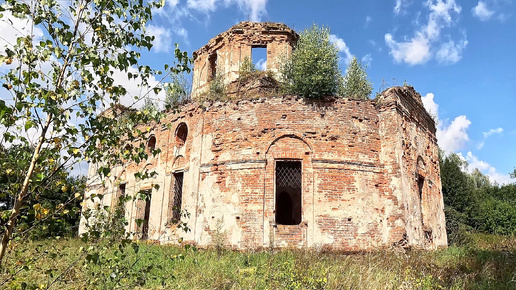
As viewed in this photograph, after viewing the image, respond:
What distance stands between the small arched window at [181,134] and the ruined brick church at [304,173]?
362 mm

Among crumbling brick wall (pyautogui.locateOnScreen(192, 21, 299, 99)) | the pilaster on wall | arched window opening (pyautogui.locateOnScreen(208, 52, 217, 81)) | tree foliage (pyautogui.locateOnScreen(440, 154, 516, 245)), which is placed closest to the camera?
the pilaster on wall

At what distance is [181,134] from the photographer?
14.3m

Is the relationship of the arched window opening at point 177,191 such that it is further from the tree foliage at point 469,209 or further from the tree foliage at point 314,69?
the tree foliage at point 469,209

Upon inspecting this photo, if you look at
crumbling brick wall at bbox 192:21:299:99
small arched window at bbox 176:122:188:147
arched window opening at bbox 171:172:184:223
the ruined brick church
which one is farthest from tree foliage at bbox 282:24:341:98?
arched window opening at bbox 171:172:184:223

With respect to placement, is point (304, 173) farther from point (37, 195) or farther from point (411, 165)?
point (37, 195)

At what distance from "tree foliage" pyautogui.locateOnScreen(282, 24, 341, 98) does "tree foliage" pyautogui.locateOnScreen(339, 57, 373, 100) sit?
84.0 inches

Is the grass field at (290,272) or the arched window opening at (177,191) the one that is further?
the arched window opening at (177,191)

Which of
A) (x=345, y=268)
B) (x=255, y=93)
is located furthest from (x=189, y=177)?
(x=345, y=268)

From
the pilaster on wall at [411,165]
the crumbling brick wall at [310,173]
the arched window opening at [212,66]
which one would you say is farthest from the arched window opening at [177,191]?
the pilaster on wall at [411,165]

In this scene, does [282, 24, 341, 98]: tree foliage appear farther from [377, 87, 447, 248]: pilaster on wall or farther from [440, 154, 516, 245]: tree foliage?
[440, 154, 516, 245]: tree foliage

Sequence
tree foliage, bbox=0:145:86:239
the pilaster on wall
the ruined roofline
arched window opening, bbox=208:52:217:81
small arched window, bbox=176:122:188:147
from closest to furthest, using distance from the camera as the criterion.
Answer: tree foliage, bbox=0:145:86:239 → the pilaster on wall → small arched window, bbox=176:122:188:147 → the ruined roofline → arched window opening, bbox=208:52:217:81

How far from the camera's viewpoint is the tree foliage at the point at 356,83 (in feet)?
51.0

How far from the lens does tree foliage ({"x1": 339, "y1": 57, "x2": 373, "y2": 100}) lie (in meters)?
15.5

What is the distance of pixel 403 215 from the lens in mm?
10977
